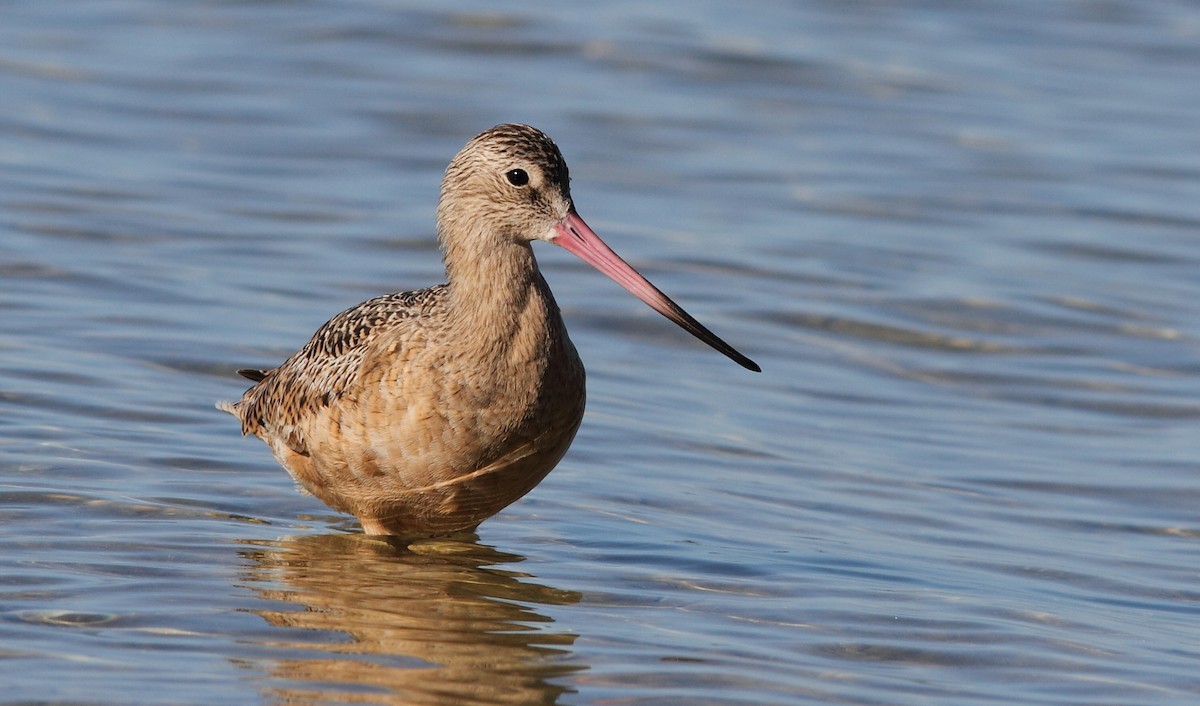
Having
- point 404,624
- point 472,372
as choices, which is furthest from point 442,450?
point 404,624

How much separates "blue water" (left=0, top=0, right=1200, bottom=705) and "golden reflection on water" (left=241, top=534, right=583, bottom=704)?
0.02 meters

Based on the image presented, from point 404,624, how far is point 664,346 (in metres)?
3.62

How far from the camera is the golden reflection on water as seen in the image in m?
4.80

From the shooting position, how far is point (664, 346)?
877 cm

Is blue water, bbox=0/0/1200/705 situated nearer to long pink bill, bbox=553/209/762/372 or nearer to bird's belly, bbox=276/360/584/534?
bird's belly, bbox=276/360/584/534

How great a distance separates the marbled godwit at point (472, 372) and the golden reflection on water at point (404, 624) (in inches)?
7.0

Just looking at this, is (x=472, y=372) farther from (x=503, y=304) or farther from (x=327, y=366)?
(x=327, y=366)

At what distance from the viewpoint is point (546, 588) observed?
5785 millimetres

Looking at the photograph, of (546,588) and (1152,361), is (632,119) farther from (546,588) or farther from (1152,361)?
(546,588)

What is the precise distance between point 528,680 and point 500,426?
0.99 m

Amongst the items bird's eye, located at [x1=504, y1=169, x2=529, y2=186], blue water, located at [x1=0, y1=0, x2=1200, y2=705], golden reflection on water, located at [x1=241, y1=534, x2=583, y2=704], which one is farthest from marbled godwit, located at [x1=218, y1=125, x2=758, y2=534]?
blue water, located at [x1=0, y1=0, x2=1200, y2=705]

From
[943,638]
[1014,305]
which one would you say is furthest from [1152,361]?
[943,638]

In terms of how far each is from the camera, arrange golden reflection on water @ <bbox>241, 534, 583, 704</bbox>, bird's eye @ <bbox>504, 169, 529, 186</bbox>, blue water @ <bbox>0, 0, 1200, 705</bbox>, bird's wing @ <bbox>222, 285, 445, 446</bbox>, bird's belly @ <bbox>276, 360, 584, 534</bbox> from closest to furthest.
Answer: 1. golden reflection on water @ <bbox>241, 534, 583, 704</bbox>
2. blue water @ <bbox>0, 0, 1200, 705</bbox>
3. bird's belly @ <bbox>276, 360, 584, 534</bbox>
4. bird's eye @ <bbox>504, 169, 529, 186</bbox>
5. bird's wing @ <bbox>222, 285, 445, 446</bbox>

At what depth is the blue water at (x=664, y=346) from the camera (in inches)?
205
